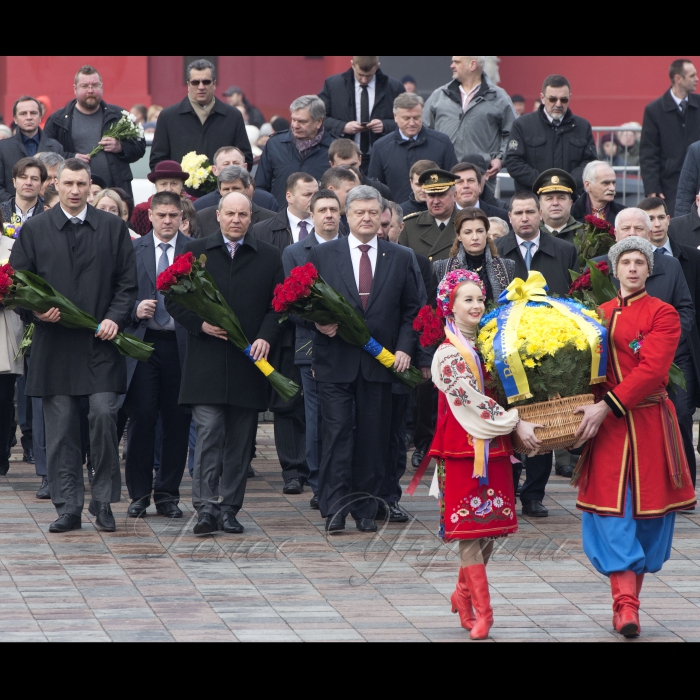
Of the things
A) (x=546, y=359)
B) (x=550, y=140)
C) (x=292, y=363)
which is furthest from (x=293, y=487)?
(x=550, y=140)

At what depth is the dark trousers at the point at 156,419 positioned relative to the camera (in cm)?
967

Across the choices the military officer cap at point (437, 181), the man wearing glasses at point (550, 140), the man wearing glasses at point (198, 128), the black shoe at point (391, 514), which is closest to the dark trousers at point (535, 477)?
the black shoe at point (391, 514)

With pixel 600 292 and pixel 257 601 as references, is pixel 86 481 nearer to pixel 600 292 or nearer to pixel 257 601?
pixel 257 601

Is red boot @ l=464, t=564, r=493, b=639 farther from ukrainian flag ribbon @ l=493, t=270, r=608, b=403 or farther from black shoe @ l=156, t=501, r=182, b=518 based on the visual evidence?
black shoe @ l=156, t=501, r=182, b=518

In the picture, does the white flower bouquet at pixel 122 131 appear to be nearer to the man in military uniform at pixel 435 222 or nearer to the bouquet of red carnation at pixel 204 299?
the man in military uniform at pixel 435 222

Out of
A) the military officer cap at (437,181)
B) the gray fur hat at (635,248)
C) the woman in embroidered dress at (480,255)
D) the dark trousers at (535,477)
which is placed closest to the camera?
the gray fur hat at (635,248)

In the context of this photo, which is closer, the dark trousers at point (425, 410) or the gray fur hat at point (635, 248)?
the gray fur hat at point (635, 248)

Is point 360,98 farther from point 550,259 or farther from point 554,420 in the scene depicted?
point 554,420

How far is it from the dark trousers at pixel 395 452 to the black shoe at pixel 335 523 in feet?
1.34

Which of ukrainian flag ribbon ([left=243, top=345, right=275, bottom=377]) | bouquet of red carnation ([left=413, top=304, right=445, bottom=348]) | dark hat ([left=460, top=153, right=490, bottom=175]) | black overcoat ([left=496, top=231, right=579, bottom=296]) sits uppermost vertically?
dark hat ([left=460, top=153, right=490, bottom=175])

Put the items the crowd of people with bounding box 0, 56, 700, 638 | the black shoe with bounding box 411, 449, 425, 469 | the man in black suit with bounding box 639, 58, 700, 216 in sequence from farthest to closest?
the man in black suit with bounding box 639, 58, 700, 216 → the black shoe with bounding box 411, 449, 425, 469 → the crowd of people with bounding box 0, 56, 700, 638

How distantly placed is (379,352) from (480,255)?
3.59 ft

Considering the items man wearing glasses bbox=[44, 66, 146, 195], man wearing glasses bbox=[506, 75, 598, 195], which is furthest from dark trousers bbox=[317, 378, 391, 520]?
man wearing glasses bbox=[44, 66, 146, 195]

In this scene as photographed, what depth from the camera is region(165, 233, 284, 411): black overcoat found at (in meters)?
9.09
